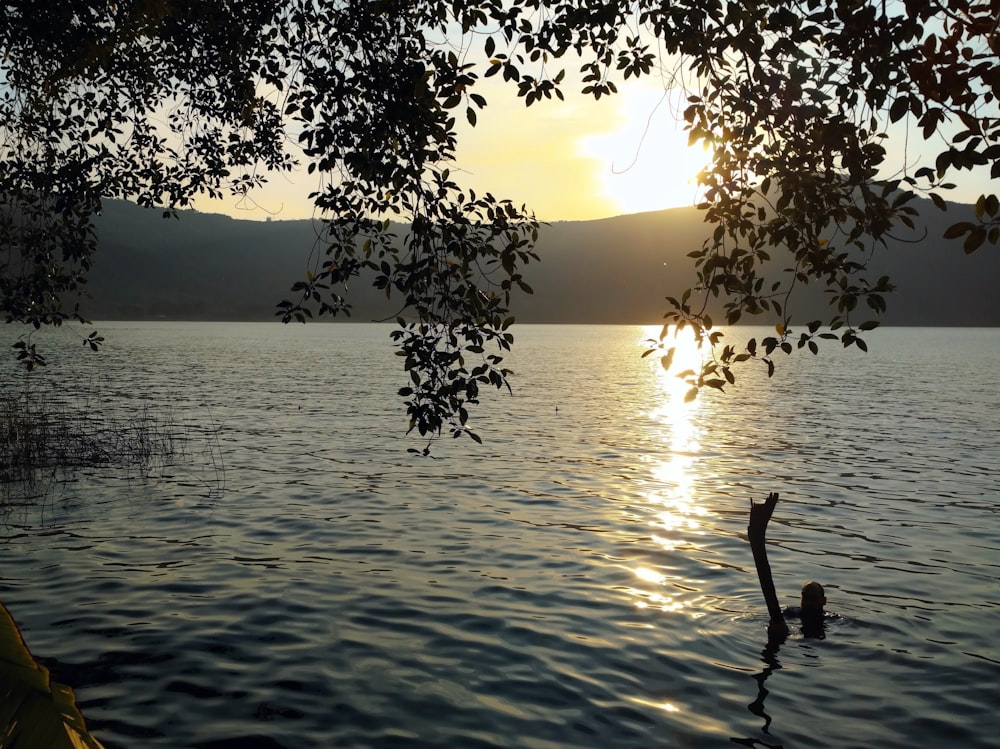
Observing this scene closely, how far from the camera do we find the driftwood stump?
1230 centimetres

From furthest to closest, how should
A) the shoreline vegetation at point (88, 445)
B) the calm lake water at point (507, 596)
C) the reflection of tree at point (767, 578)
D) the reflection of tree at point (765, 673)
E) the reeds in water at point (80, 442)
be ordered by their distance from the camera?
the reeds in water at point (80, 442), the shoreline vegetation at point (88, 445), the reflection of tree at point (767, 578), the reflection of tree at point (765, 673), the calm lake water at point (507, 596)

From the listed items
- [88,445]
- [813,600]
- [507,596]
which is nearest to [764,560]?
[813,600]

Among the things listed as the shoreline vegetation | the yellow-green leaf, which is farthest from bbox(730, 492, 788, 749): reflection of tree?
the shoreline vegetation

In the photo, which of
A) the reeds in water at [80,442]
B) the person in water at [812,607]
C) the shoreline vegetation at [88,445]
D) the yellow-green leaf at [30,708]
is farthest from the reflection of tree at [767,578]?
the reeds in water at [80,442]

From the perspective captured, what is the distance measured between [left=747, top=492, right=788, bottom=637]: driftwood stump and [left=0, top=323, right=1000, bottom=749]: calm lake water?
34 centimetres

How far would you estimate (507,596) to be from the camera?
13.6 m

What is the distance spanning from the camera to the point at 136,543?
16.2 meters

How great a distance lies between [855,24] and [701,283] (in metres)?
2.65

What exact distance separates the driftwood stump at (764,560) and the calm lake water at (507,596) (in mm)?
343

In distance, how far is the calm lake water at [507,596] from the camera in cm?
934

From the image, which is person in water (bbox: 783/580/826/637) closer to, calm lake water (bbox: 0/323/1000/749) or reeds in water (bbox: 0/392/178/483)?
calm lake water (bbox: 0/323/1000/749)

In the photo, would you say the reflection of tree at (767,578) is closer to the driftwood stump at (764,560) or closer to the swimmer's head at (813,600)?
the driftwood stump at (764,560)

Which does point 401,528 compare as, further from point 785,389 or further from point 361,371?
point 361,371

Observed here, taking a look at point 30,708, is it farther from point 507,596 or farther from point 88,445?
point 88,445
